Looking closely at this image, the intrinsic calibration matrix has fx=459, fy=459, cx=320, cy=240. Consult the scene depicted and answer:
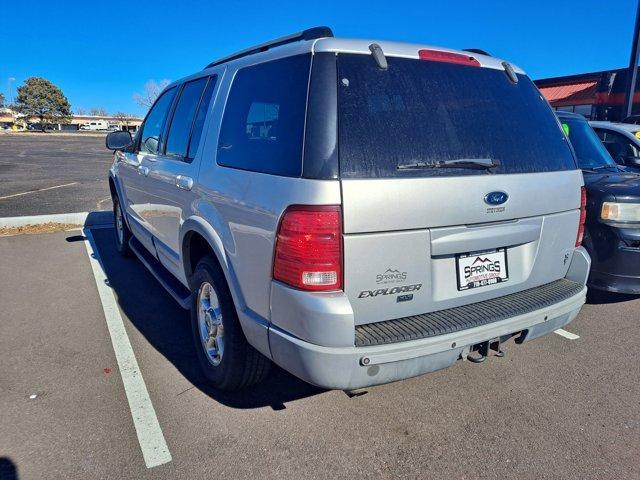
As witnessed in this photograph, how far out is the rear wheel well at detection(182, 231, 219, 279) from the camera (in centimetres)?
312

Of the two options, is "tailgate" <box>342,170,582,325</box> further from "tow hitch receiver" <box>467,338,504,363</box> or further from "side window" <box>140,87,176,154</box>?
"side window" <box>140,87,176,154</box>

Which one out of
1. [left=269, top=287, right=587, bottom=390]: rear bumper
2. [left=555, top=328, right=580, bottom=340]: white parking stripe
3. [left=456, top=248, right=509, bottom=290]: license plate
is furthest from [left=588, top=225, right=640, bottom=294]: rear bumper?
[left=269, top=287, right=587, bottom=390]: rear bumper

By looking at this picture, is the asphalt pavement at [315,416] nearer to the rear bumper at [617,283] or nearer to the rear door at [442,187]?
the rear bumper at [617,283]

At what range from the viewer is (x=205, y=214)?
9.32ft

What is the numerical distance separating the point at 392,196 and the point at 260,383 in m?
1.69

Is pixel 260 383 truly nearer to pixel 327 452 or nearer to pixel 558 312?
pixel 327 452

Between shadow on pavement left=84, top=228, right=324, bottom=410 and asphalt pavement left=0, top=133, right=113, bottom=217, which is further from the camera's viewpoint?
asphalt pavement left=0, top=133, right=113, bottom=217

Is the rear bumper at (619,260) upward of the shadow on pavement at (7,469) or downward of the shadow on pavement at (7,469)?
upward

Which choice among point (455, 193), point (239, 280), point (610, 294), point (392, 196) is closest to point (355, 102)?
point (392, 196)

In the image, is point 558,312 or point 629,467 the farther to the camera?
point 558,312

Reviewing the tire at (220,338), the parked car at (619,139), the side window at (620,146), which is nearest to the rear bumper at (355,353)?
the tire at (220,338)

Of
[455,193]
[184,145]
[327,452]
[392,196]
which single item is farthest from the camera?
[184,145]

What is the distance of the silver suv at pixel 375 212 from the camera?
2.04 m

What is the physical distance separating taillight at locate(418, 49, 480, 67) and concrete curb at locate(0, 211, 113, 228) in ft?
→ 23.2
